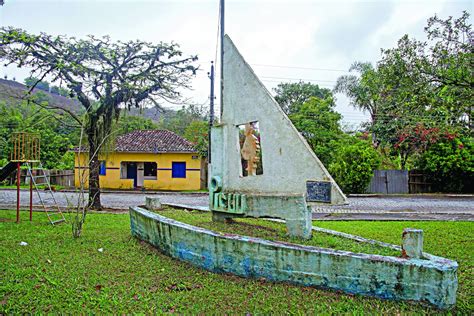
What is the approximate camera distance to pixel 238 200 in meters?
6.93

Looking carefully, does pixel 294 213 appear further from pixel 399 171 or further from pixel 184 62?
pixel 399 171

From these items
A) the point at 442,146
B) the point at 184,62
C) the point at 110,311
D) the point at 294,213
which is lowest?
the point at 110,311

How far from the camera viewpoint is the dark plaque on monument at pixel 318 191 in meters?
5.73

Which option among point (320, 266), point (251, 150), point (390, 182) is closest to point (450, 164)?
point (390, 182)

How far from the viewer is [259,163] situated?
7141mm

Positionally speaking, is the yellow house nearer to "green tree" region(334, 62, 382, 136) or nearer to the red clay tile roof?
the red clay tile roof

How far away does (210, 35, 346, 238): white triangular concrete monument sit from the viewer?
19.6ft

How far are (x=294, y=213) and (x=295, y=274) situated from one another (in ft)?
4.14

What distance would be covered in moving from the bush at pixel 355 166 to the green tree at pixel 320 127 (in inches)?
87.7

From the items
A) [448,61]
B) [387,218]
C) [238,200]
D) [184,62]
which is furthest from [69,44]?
[387,218]

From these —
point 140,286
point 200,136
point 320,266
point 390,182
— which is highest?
point 200,136

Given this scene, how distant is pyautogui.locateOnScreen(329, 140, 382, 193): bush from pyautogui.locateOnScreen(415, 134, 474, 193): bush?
3674 mm

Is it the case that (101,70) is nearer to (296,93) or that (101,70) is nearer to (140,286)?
(140,286)

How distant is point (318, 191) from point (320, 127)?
63.2 feet
